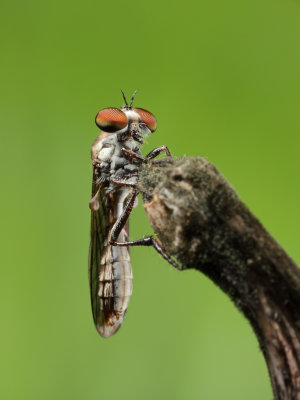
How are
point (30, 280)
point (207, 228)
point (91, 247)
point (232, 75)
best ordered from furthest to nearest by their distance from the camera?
point (232, 75)
point (30, 280)
point (91, 247)
point (207, 228)

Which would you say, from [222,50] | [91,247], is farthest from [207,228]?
[222,50]

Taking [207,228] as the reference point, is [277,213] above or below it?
above

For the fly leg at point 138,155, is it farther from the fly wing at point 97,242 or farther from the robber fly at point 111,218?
the fly wing at point 97,242

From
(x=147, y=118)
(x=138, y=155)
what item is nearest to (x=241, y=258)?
(x=138, y=155)

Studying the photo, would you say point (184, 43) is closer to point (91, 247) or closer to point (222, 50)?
point (222, 50)

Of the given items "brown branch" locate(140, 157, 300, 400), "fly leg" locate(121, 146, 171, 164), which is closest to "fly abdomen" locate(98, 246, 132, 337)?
"fly leg" locate(121, 146, 171, 164)

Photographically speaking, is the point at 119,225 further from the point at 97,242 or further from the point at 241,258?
the point at 241,258

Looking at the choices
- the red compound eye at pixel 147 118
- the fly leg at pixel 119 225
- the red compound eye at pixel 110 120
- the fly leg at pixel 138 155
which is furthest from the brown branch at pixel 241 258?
the red compound eye at pixel 147 118
